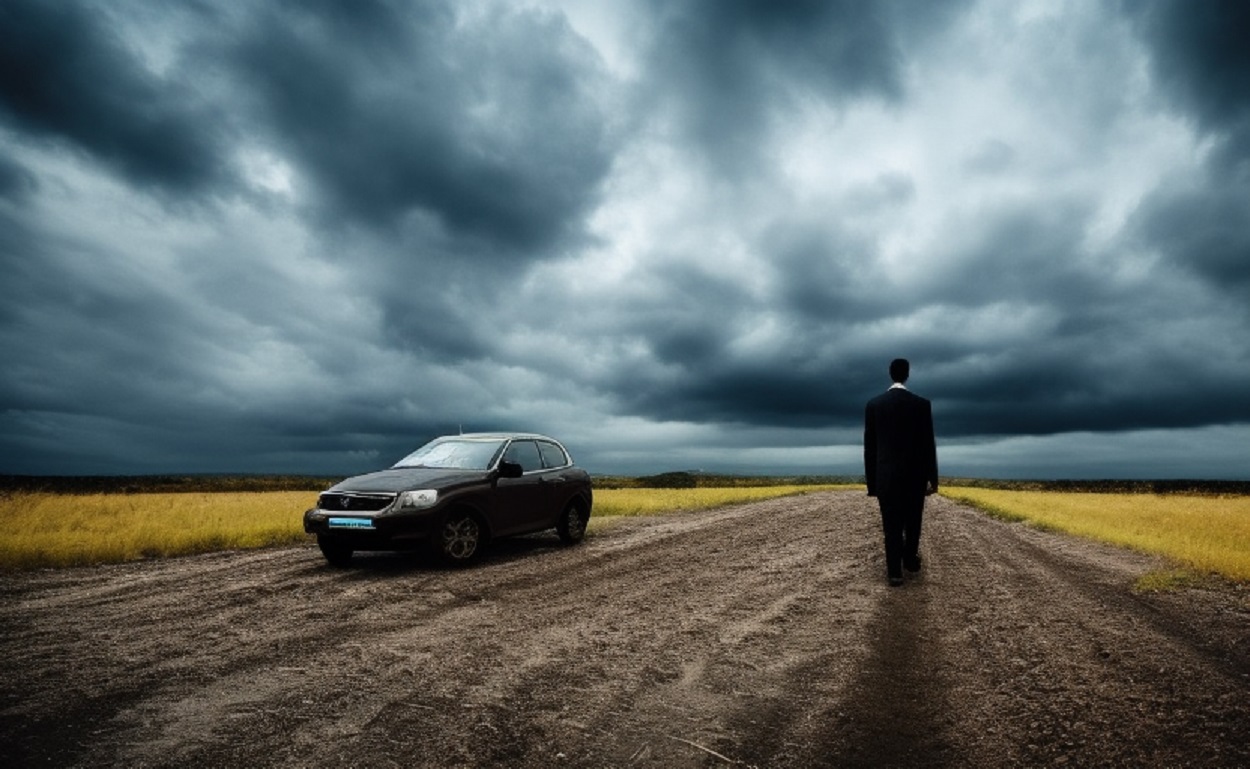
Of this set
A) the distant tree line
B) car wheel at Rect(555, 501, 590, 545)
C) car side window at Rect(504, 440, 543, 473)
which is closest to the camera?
car side window at Rect(504, 440, 543, 473)

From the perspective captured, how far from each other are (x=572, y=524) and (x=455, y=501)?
3.09 meters

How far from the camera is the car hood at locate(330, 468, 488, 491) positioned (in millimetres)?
8664

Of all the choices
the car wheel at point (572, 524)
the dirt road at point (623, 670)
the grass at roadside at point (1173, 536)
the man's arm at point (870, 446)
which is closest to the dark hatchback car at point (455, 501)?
the car wheel at point (572, 524)

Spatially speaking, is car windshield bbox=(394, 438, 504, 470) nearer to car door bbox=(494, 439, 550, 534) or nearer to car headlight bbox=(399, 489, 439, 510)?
car door bbox=(494, 439, 550, 534)

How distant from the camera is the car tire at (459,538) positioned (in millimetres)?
8688

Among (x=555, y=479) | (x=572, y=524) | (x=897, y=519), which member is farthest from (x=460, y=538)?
(x=897, y=519)

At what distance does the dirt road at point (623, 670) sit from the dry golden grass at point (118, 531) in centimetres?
208

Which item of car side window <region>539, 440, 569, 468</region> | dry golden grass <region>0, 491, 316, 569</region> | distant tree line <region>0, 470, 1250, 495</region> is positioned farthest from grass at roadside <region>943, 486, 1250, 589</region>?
distant tree line <region>0, 470, 1250, 495</region>

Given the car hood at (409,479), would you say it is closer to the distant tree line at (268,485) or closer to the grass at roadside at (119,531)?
the grass at roadside at (119,531)

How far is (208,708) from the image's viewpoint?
3684 millimetres

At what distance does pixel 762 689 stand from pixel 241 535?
11565 millimetres

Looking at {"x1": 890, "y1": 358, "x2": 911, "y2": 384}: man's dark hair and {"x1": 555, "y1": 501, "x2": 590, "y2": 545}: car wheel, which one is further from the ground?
{"x1": 890, "y1": 358, "x2": 911, "y2": 384}: man's dark hair

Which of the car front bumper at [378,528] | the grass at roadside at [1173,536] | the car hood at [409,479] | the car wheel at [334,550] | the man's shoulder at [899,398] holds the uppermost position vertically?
the man's shoulder at [899,398]

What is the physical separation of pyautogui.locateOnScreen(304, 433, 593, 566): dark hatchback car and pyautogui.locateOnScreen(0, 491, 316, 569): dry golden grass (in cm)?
347
